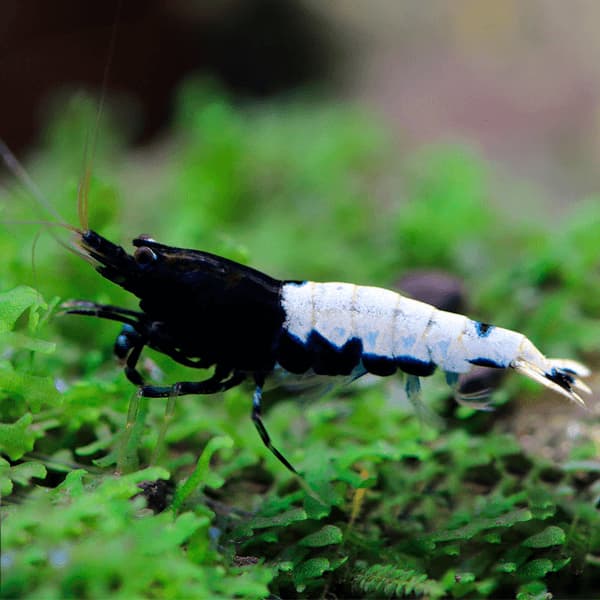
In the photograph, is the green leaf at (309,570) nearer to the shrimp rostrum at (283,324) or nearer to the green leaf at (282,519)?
the green leaf at (282,519)

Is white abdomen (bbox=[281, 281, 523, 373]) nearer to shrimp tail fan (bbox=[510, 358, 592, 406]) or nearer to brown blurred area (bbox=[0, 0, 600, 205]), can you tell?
shrimp tail fan (bbox=[510, 358, 592, 406])

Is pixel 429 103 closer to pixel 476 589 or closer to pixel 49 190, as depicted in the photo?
pixel 49 190

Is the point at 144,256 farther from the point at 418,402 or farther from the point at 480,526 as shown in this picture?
the point at 480,526

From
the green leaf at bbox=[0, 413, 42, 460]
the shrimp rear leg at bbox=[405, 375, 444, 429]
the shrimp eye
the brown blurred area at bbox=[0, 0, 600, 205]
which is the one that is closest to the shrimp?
the shrimp eye

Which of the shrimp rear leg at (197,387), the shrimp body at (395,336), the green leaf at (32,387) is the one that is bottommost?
the green leaf at (32,387)

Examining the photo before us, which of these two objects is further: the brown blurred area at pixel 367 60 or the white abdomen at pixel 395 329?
the brown blurred area at pixel 367 60

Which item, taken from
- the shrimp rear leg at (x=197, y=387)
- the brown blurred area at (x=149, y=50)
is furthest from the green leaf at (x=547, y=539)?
the brown blurred area at (x=149, y=50)

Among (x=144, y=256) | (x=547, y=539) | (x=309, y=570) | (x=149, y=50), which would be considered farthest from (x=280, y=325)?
(x=149, y=50)
